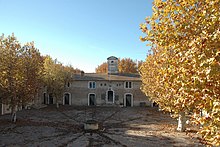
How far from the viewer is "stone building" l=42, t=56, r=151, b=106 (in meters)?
34.0

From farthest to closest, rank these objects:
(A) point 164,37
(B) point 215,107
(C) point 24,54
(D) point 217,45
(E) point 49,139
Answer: (C) point 24,54, (E) point 49,139, (A) point 164,37, (D) point 217,45, (B) point 215,107

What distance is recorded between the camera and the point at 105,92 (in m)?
34.4

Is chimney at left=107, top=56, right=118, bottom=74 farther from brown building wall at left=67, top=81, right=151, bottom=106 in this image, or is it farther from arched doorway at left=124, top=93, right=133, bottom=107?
arched doorway at left=124, top=93, right=133, bottom=107

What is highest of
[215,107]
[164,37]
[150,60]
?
[150,60]

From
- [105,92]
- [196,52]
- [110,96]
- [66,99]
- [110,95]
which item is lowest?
[66,99]

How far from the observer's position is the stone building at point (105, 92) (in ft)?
112

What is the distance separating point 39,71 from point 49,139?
28.4 ft

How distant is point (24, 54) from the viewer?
18500mm

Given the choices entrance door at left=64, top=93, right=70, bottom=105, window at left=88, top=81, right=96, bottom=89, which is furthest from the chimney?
entrance door at left=64, top=93, right=70, bottom=105


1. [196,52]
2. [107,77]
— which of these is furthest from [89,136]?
[107,77]

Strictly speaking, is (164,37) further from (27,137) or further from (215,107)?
(27,137)

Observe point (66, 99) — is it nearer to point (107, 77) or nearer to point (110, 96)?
point (110, 96)

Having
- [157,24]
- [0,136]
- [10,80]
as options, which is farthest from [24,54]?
[157,24]

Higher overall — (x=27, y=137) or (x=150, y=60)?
(x=150, y=60)
